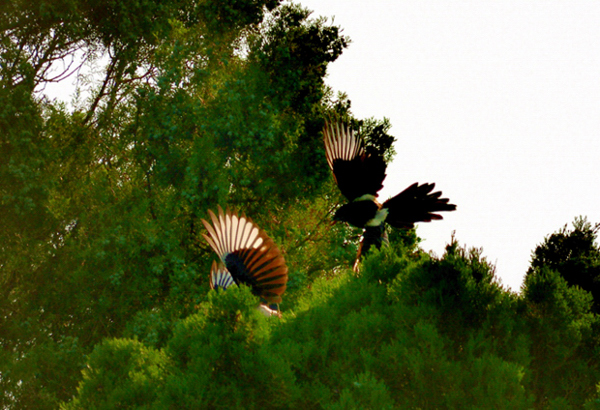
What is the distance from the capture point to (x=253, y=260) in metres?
8.75

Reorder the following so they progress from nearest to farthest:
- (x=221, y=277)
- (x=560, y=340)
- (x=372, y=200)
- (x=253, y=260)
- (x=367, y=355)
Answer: (x=367, y=355) < (x=560, y=340) < (x=253, y=260) < (x=372, y=200) < (x=221, y=277)

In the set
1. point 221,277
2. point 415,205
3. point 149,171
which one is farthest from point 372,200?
point 149,171

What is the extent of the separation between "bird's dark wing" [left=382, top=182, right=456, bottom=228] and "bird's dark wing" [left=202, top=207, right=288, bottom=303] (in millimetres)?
1702

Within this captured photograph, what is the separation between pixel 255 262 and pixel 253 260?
0.04 metres

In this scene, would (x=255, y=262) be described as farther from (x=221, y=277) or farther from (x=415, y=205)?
(x=415, y=205)

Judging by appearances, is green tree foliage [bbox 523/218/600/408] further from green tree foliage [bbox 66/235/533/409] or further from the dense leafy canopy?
the dense leafy canopy

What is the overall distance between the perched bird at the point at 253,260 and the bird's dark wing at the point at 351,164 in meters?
1.48

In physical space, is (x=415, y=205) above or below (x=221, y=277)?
above

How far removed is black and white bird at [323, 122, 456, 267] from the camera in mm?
8445

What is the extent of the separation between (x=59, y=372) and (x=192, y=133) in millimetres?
6966

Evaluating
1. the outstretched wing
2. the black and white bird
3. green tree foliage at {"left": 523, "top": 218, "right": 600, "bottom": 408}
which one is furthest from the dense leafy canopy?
green tree foliage at {"left": 523, "top": 218, "right": 600, "bottom": 408}

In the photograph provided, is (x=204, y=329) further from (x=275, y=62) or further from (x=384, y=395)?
(x=275, y=62)

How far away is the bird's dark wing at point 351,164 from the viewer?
912cm

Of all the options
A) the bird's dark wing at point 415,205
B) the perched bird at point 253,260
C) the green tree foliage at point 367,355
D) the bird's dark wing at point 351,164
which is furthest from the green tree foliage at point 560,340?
the perched bird at point 253,260
